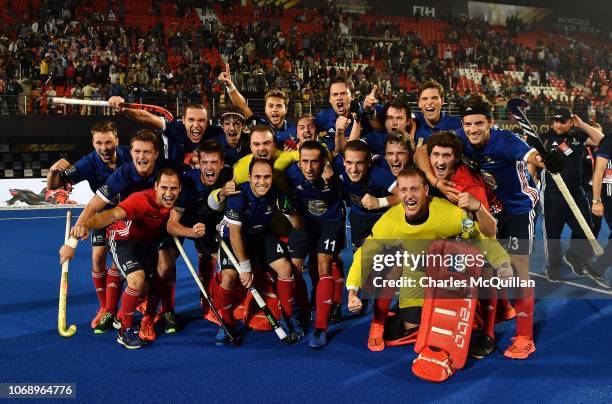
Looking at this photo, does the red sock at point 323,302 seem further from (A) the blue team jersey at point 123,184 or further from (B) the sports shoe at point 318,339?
(A) the blue team jersey at point 123,184

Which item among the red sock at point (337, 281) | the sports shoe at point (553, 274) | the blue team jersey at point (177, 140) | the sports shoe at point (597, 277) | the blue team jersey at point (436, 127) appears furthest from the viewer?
the sports shoe at point (553, 274)

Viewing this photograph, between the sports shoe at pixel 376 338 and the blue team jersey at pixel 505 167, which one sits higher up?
the blue team jersey at pixel 505 167

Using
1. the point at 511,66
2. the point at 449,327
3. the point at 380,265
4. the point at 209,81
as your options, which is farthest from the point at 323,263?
the point at 511,66

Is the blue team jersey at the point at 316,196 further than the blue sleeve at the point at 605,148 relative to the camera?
No

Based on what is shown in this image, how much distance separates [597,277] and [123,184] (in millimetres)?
5079

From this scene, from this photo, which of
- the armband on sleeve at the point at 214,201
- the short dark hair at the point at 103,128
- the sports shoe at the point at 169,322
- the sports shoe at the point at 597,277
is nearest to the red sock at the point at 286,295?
the armband on sleeve at the point at 214,201

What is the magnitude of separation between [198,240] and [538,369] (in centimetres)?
304

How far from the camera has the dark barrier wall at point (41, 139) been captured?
13375mm

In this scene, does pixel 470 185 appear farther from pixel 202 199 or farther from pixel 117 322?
pixel 117 322

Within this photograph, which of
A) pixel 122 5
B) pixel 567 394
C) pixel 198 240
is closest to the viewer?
pixel 567 394

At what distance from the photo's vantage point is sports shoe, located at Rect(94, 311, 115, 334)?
4640 millimetres

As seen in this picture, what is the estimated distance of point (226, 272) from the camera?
463cm

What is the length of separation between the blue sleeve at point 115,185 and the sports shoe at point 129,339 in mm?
1047

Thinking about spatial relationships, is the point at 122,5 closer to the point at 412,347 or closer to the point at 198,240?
the point at 198,240
